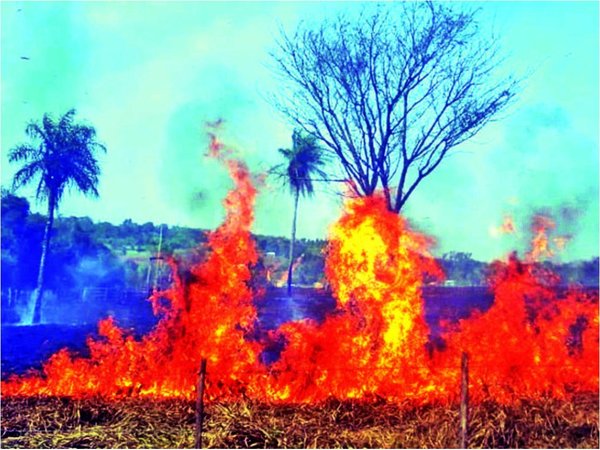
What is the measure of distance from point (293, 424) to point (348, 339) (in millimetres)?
2509

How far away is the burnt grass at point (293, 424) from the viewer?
8016 mm

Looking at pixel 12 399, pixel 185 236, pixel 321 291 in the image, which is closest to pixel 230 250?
pixel 185 236

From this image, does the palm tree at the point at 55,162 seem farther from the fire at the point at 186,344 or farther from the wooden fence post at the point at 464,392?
the wooden fence post at the point at 464,392

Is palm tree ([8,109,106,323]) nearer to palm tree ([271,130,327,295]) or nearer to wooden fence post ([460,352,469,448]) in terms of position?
palm tree ([271,130,327,295])

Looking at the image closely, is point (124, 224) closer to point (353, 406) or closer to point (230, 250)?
point (230, 250)

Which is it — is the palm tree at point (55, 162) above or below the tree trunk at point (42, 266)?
above

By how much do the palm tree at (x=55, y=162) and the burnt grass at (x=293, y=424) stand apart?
3898 millimetres

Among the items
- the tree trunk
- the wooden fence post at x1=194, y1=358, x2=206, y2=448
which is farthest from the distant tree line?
the wooden fence post at x1=194, y1=358, x2=206, y2=448

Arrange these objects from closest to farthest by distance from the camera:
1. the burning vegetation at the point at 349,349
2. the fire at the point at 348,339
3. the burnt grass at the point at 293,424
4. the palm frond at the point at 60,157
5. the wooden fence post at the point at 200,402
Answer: the wooden fence post at the point at 200,402, the burnt grass at the point at 293,424, the burning vegetation at the point at 349,349, the fire at the point at 348,339, the palm frond at the point at 60,157

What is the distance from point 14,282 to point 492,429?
30.9 ft

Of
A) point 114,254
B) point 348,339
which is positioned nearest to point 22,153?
point 114,254

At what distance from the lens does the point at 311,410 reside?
9.07 meters

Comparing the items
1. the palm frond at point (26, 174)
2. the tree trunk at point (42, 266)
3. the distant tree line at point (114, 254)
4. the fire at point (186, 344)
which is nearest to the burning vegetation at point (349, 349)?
the fire at point (186, 344)

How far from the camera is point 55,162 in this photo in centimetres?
1199
